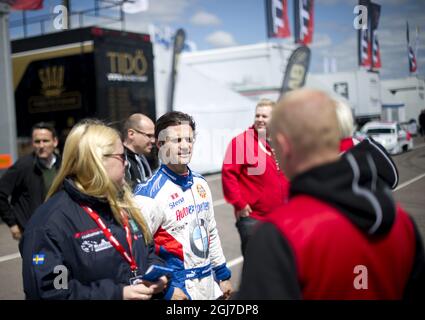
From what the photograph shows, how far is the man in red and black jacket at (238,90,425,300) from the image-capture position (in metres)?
1.18

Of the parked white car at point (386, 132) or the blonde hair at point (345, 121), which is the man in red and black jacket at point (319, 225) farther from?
the parked white car at point (386, 132)

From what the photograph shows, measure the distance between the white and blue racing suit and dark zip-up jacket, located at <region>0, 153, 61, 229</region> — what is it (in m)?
2.43

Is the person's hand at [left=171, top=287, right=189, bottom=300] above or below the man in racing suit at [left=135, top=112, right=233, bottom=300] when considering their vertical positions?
below

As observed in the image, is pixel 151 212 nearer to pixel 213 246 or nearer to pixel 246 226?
pixel 213 246

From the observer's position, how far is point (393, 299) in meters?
1.37

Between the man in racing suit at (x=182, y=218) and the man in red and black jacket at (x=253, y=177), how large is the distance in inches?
46.3

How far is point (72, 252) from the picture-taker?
6.19ft

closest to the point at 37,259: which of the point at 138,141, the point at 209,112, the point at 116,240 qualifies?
the point at 116,240

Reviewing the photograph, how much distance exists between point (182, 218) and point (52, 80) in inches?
301

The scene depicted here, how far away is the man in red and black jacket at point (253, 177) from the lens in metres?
3.90

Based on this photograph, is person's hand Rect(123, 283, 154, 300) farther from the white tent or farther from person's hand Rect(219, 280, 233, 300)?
the white tent

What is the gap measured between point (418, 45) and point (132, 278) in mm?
2955

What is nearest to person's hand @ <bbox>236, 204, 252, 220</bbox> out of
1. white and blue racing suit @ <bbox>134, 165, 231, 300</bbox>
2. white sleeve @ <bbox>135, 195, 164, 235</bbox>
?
white and blue racing suit @ <bbox>134, 165, 231, 300</bbox>

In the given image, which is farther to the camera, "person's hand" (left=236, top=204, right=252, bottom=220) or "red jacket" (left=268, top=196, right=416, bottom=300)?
"person's hand" (left=236, top=204, right=252, bottom=220)
